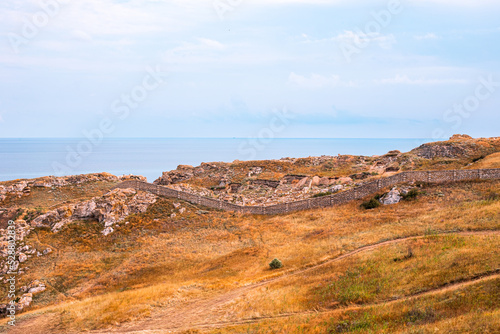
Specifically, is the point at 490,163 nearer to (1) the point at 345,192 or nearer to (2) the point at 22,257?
(1) the point at 345,192

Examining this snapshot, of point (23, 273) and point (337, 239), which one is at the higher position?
point (337, 239)

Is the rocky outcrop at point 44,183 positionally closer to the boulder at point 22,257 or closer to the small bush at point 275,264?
the boulder at point 22,257

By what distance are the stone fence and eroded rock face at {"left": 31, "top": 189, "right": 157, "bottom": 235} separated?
420 centimetres

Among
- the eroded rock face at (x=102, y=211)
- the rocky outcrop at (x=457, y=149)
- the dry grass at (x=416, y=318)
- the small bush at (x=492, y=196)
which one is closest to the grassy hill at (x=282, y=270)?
the dry grass at (x=416, y=318)

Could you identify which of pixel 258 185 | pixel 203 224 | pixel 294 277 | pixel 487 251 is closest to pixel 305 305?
pixel 294 277

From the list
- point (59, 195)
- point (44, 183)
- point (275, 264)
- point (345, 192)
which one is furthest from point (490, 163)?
point (44, 183)

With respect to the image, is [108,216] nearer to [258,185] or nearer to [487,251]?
[258,185]

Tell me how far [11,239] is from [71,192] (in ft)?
77.6

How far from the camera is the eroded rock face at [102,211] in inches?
1699

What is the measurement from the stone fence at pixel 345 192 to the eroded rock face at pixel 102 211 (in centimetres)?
420

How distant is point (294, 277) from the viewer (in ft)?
81.7

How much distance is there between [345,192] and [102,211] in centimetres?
2973

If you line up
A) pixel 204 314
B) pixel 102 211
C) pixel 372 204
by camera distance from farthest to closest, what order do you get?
1. pixel 102 211
2. pixel 372 204
3. pixel 204 314

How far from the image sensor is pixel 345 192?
143ft
